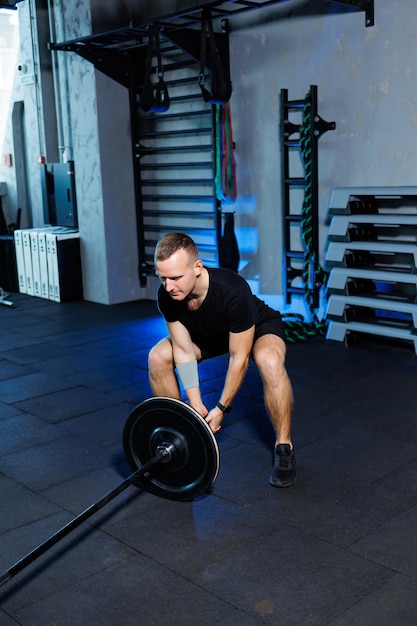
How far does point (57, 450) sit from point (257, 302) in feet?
3.23

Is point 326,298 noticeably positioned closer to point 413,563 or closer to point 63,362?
point 63,362

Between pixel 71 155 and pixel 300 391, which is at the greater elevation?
pixel 71 155

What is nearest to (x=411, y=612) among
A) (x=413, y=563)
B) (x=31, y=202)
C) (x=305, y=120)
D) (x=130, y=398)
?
(x=413, y=563)

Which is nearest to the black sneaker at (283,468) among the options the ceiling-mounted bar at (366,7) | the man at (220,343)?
the man at (220,343)

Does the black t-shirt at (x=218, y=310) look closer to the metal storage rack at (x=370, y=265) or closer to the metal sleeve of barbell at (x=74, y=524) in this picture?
the metal sleeve of barbell at (x=74, y=524)

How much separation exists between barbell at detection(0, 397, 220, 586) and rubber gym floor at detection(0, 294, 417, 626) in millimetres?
103

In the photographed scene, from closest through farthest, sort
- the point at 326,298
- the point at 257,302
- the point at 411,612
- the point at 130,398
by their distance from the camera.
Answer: the point at 411,612
the point at 257,302
the point at 130,398
the point at 326,298

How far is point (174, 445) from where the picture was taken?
84.0 inches

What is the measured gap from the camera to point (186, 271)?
2166 mm

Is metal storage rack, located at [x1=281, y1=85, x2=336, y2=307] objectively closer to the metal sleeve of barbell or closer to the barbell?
the barbell

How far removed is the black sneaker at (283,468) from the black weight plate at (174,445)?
0.36 m

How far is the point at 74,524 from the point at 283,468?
0.84 m

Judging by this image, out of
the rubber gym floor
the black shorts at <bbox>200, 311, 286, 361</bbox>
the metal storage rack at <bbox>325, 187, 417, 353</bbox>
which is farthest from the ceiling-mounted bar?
the black shorts at <bbox>200, 311, 286, 361</bbox>

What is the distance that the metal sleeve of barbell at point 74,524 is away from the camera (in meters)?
1.73
